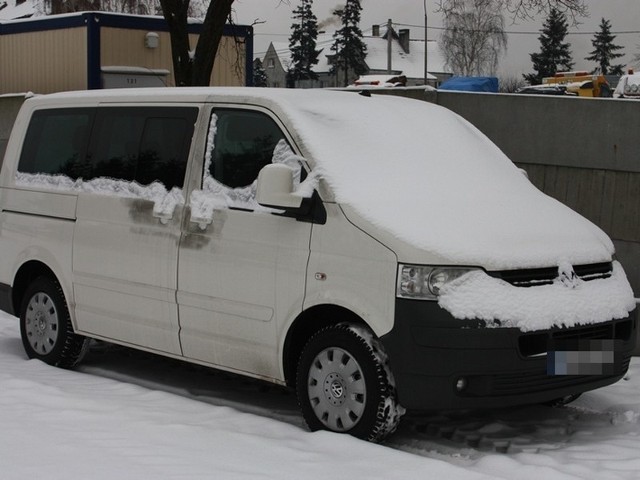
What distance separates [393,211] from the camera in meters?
5.45

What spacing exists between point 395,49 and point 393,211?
360 ft

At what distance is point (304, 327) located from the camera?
5.84m

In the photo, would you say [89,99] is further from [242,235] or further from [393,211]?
[393,211]

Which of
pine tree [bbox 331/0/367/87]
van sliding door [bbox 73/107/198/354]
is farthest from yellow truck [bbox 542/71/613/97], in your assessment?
pine tree [bbox 331/0/367/87]

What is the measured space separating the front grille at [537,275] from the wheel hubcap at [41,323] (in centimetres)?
354

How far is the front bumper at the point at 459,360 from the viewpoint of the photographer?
203 inches

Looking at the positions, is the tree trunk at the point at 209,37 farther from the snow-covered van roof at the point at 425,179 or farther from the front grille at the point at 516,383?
the front grille at the point at 516,383

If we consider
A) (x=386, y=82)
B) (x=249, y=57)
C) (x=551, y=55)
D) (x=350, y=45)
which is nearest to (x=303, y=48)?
(x=350, y=45)

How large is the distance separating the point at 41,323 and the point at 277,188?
282 cm

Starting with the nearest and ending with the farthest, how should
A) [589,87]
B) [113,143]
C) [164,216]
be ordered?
[164,216] < [113,143] < [589,87]

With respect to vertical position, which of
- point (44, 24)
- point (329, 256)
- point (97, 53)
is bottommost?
point (329, 256)

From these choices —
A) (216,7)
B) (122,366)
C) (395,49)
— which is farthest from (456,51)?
(122,366)

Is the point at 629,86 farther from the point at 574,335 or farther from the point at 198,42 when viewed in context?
the point at 574,335

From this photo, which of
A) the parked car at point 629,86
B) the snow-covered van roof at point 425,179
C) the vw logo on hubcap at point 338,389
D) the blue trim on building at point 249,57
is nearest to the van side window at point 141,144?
the snow-covered van roof at point 425,179
